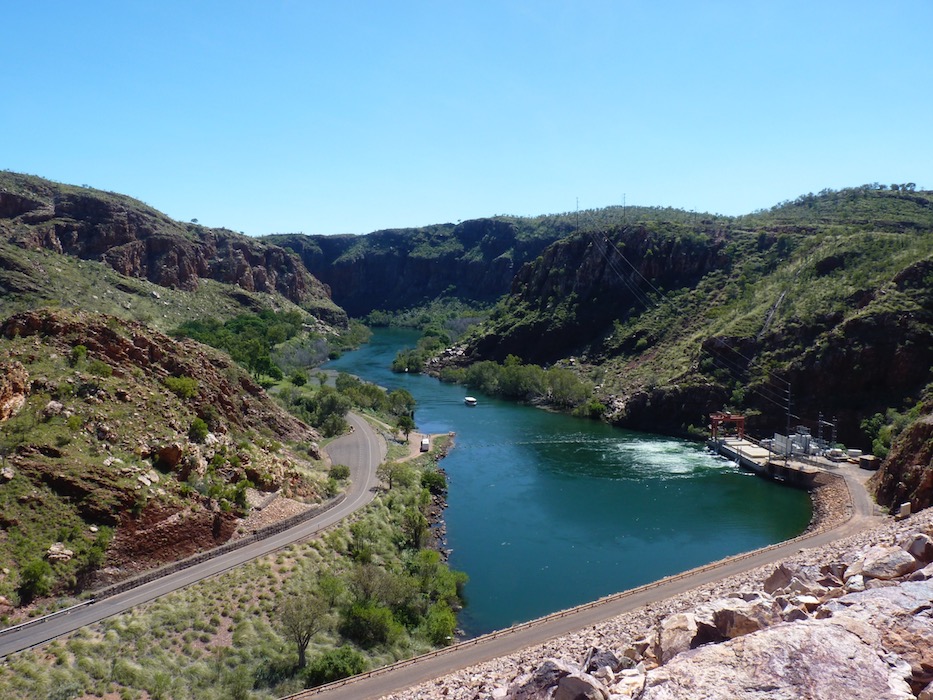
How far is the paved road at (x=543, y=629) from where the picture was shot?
984 inches

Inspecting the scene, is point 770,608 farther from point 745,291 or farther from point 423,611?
point 745,291

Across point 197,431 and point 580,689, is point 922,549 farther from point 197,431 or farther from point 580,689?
point 197,431

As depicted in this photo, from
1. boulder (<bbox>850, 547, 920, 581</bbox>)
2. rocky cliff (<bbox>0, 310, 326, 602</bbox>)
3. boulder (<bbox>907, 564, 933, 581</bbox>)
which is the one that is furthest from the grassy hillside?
boulder (<bbox>907, 564, 933, 581</bbox>)

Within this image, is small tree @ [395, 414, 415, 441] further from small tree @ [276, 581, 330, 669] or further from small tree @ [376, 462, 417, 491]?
small tree @ [276, 581, 330, 669]

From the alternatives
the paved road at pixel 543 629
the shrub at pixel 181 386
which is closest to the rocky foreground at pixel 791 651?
the paved road at pixel 543 629

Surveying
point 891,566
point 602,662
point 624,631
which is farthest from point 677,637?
point 624,631

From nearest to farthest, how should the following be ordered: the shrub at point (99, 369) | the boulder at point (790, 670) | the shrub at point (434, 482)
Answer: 1. the boulder at point (790, 670)
2. the shrub at point (99, 369)
3. the shrub at point (434, 482)

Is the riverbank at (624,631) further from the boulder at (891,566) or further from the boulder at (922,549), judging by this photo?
the boulder at (922,549)

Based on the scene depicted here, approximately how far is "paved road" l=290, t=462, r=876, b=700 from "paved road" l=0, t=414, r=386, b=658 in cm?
1003

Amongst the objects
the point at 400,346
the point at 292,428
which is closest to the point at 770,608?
the point at 292,428

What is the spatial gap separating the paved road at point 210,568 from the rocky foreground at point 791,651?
18211 millimetres

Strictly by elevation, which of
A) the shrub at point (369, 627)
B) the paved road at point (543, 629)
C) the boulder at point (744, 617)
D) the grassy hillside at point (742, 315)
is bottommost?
the shrub at point (369, 627)

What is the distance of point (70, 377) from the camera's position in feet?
119

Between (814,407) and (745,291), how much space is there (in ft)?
106
